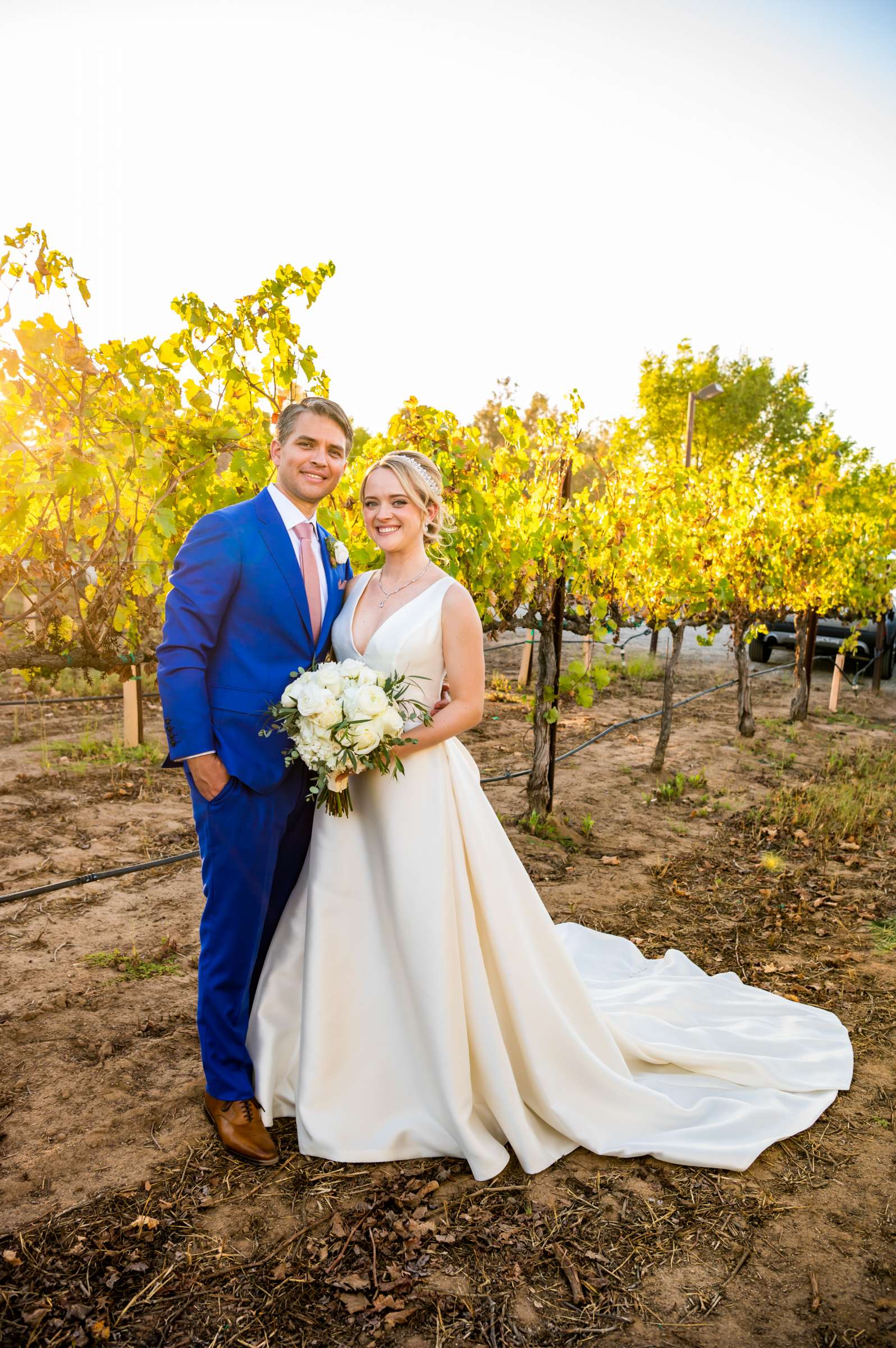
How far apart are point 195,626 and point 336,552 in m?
0.59

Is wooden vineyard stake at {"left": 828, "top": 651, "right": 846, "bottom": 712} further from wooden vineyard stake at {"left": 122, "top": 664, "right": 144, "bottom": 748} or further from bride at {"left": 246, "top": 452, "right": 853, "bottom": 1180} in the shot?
bride at {"left": 246, "top": 452, "right": 853, "bottom": 1180}

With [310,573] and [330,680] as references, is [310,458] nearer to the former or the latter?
[310,573]

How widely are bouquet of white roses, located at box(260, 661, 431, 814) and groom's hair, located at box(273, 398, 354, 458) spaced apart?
2.54ft

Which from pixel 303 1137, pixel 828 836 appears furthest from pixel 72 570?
pixel 828 836

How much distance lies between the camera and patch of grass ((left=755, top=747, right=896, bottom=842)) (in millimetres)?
6238

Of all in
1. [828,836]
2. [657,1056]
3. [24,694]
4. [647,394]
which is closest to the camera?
[657,1056]

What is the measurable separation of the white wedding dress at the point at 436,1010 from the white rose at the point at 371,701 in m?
0.31

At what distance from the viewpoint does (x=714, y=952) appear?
434cm

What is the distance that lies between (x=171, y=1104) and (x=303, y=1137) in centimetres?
55

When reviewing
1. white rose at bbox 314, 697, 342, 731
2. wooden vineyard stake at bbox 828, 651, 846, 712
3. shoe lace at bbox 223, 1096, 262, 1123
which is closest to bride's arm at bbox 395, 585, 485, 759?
white rose at bbox 314, 697, 342, 731

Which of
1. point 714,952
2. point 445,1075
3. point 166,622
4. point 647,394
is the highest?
point 647,394

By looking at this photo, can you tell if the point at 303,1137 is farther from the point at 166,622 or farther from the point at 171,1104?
the point at 166,622

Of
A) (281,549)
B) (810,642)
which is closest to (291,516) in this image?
(281,549)

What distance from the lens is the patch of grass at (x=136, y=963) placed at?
3.81 metres
